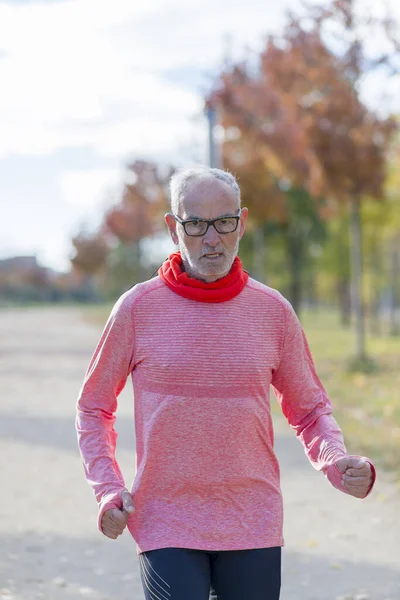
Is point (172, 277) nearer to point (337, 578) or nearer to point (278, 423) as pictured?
point (337, 578)

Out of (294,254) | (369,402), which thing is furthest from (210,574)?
(294,254)

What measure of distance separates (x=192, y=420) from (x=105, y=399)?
0.32m

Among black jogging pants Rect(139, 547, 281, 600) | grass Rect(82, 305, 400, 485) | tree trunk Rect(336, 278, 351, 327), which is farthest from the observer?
tree trunk Rect(336, 278, 351, 327)

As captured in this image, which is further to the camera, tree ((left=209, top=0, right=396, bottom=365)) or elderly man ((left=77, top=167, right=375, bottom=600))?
tree ((left=209, top=0, right=396, bottom=365))

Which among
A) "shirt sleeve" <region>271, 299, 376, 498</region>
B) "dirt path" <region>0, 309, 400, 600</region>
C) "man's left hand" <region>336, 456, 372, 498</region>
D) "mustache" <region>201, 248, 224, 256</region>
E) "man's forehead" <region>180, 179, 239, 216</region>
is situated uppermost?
"man's forehead" <region>180, 179, 239, 216</region>

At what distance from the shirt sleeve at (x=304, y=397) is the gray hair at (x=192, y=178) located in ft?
1.43

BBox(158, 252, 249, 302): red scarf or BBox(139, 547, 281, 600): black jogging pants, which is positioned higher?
BBox(158, 252, 249, 302): red scarf

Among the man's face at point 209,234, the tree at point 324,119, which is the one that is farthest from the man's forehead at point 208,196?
the tree at point 324,119

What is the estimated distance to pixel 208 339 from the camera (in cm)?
304

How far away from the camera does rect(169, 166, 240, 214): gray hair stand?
3.08 m

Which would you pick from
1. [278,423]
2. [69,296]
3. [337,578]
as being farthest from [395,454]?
[69,296]

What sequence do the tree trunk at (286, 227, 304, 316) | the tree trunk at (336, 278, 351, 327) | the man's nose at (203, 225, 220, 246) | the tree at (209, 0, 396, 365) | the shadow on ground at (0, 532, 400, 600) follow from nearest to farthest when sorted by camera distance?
the man's nose at (203, 225, 220, 246) < the shadow on ground at (0, 532, 400, 600) < the tree at (209, 0, 396, 365) < the tree trunk at (286, 227, 304, 316) < the tree trunk at (336, 278, 351, 327)

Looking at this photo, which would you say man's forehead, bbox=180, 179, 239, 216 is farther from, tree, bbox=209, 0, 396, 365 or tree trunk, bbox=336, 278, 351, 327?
tree trunk, bbox=336, 278, 351, 327

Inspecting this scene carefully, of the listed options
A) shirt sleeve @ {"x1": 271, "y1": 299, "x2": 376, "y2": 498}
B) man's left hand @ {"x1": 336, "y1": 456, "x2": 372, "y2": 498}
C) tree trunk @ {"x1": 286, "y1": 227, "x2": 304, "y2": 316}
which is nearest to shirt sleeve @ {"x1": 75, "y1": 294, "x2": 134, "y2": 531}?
shirt sleeve @ {"x1": 271, "y1": 299, "x2": 376, "y2": 498}
